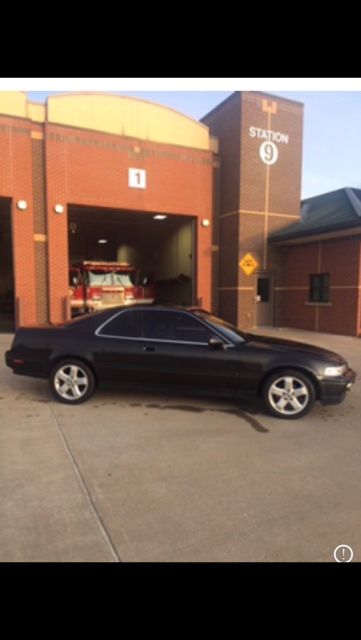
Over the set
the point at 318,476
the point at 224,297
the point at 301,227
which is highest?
the point at 301,227

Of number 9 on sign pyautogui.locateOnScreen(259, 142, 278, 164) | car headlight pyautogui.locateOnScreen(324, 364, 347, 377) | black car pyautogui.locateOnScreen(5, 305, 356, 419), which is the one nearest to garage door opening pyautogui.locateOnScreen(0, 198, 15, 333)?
number 9 on sign pyautogui.locateOnScreen(259, 142, 278, 164)

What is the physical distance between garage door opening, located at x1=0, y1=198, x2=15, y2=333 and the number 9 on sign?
33.5ft

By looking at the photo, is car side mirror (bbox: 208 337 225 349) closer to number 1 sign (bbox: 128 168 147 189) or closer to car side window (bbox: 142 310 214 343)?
car side window (bbox: 142 310 214 343)

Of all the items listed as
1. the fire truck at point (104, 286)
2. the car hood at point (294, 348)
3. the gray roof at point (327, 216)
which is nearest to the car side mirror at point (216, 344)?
the car hood at point (294, 348)

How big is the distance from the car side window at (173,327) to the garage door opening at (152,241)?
395 inches

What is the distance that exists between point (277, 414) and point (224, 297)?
10.9m

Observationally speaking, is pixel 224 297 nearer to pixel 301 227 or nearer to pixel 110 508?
pixel 301 227

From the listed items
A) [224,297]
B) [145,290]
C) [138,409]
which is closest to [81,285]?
[145,290]

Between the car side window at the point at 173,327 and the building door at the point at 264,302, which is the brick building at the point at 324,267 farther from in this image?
the car side window at the point at 173,327

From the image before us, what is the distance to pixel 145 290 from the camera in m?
15.9

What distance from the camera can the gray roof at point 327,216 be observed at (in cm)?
1269

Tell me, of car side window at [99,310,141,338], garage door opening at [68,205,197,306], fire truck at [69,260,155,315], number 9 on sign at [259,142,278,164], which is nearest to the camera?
car side window at [99,310,141,338]

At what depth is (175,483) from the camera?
3295mm

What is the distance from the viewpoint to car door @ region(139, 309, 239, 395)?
5.15 metres
